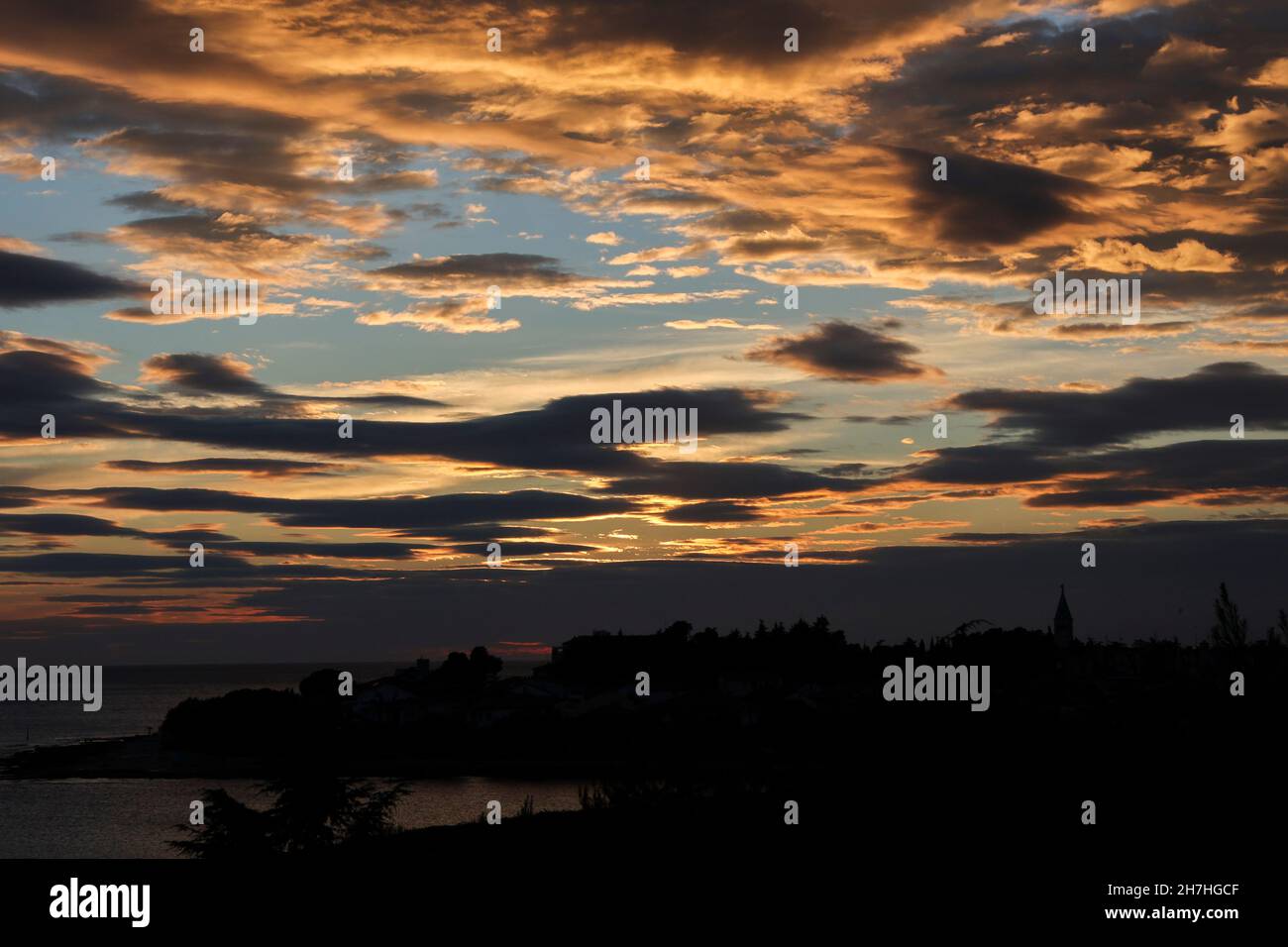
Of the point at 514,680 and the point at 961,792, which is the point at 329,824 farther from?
the point at 514,680

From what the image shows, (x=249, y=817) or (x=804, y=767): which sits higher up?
(x=804, y=767)

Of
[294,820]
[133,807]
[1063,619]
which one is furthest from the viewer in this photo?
[1063,619]

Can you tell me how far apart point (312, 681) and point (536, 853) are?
15285 cm

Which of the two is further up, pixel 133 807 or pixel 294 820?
pixel 294 820

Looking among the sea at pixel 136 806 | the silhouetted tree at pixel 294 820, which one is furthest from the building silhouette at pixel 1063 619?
the silhouetted tree at pixel 294 820

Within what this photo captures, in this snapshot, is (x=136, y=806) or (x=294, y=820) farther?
(x=136, y=806)

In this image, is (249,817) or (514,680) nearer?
(249,817)

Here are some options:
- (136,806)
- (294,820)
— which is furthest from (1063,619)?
(294,820)

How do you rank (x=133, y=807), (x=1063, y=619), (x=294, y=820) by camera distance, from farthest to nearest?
(x=1063, y=619) < (x=133, y=807) < (x=294, y=820)

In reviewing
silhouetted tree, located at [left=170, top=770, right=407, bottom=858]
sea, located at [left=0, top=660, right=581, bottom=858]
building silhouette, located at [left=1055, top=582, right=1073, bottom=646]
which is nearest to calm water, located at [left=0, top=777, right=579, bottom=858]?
sea, located at [left=0, top=660, right=581, bottom=858]

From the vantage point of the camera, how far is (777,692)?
131m

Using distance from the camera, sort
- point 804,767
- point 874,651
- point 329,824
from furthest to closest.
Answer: point 874,651, point 329,824, point 804,767

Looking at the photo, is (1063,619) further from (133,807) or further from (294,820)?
(294,820)
